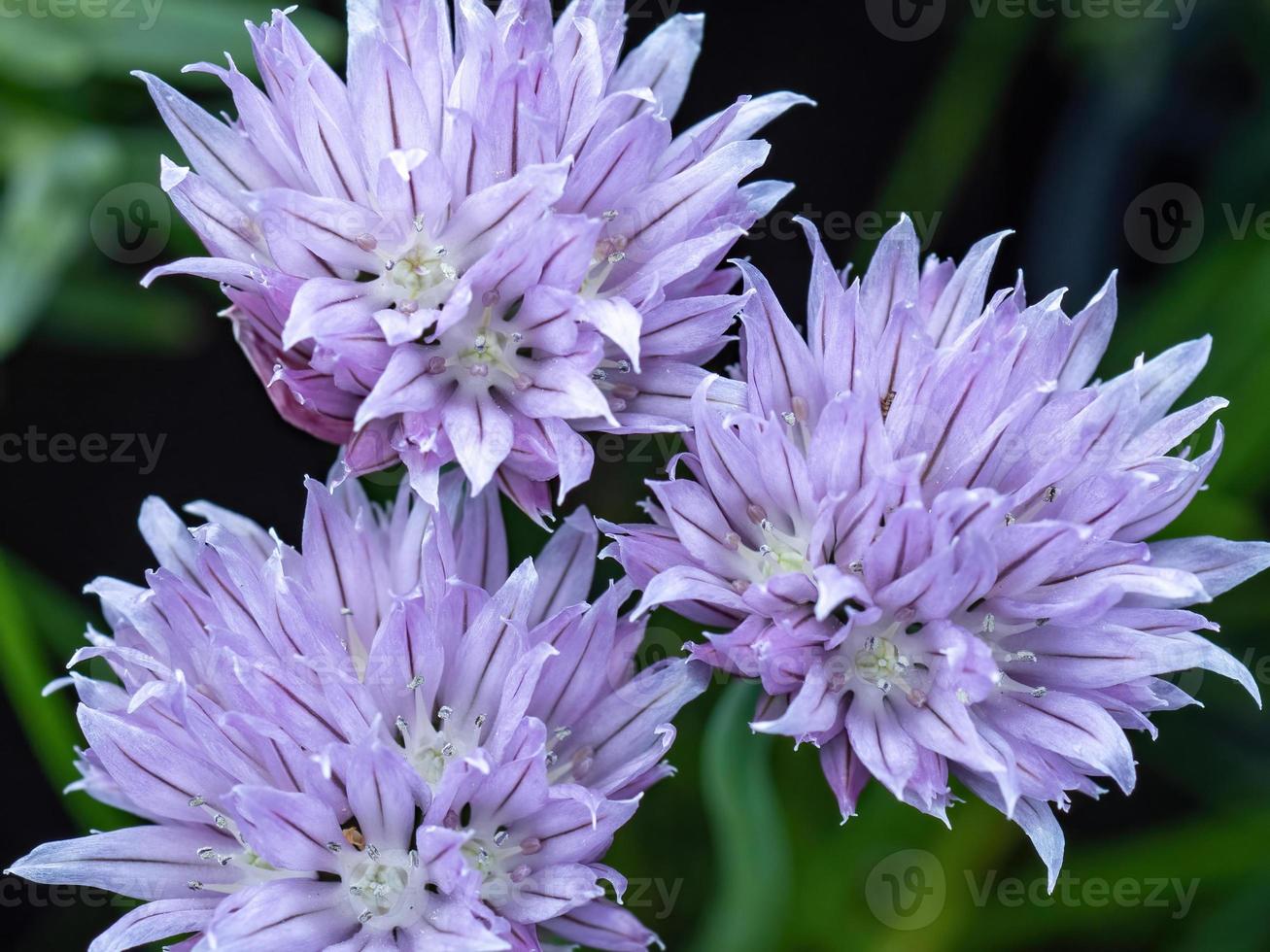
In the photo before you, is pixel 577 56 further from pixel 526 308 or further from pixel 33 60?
pixel 33 60

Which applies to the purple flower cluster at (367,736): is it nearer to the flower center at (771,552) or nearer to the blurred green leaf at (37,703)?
the flower center at (771,552)

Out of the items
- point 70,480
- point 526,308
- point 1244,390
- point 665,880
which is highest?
point 1244,390

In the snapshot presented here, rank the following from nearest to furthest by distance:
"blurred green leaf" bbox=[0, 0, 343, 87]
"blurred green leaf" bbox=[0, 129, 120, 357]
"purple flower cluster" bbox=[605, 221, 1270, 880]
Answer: "purple flower cluster" bbox=[605, 221, 1270, 880] → "blurred green leaf" bbox=[0, 129, 120, 357] → "blurred green leaf" bbox=[0, 0, 343, 87]

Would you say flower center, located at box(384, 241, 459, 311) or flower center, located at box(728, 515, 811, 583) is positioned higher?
flower center, located at box(384, 241, 459, 311)

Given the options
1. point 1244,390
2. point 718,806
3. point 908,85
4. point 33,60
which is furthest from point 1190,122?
point 33,60

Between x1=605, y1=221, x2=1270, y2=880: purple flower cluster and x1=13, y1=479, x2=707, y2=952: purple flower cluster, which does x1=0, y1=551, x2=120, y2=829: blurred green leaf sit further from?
x1=605, y1=221, x2=1270, y2=880: purple flower cluster

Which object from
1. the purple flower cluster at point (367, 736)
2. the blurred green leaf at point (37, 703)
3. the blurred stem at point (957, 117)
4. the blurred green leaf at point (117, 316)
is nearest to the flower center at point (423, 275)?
the purple flower cluster at point (367, 736)

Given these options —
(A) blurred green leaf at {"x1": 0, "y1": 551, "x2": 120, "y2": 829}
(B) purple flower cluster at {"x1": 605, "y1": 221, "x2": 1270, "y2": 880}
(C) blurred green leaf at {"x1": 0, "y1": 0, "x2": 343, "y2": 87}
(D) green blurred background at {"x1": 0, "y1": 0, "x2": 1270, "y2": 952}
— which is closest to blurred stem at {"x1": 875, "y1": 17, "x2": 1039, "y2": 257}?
(D) green blurred background at {"x1": 0, "y1": 0, "x2": 1270, "y2": 952}
